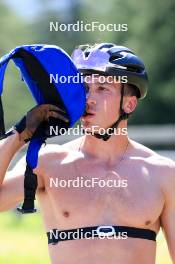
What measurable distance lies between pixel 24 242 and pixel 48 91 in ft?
21.0

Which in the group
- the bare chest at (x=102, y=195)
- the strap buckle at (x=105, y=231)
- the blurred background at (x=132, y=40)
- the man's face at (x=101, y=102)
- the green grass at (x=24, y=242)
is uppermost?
the man's face at (x=101, y=102)

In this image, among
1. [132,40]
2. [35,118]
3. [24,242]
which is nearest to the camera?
[35,118]

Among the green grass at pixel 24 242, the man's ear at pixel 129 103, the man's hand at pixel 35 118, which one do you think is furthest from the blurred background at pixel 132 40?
the man's hand at pixel 35 118

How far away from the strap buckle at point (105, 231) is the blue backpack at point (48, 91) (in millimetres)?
441

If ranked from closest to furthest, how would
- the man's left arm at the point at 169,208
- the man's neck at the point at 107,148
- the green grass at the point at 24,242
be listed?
1. the man's left arm at the point at 169,208
2. the man's neck at the point at 107,148
3. the green grass at the point at 24,242

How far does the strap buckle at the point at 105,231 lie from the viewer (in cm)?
536

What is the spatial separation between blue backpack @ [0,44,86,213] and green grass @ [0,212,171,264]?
426cm

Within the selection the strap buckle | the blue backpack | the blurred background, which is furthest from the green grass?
the blurred background

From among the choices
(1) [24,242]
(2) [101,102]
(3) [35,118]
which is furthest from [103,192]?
(1) [24,242]

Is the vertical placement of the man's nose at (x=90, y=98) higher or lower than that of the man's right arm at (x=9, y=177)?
higher

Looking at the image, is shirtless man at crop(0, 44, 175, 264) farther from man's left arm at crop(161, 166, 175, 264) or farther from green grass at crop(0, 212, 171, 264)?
green grass at crop(0, 212, 171, 264)

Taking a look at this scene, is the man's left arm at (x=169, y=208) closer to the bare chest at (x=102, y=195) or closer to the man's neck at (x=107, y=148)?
the bare chest at (x=102, y=195)

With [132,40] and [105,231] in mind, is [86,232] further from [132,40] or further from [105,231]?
[132,40]

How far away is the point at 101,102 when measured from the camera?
5.45m
